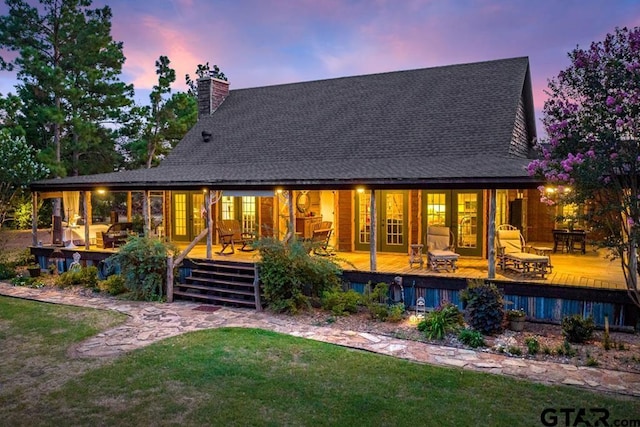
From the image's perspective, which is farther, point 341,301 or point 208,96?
point 208,96

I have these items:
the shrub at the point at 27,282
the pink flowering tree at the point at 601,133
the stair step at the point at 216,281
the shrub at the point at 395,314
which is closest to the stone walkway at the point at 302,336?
the stair step at the point at 216,281

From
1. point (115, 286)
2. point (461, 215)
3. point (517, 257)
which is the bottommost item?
point (115, 286)

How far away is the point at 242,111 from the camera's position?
62.0ft

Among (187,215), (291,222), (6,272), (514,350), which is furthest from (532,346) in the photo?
(6,272)

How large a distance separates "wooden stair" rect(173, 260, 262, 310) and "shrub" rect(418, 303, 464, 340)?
379 centimetres

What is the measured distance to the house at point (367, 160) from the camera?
37.5 feet

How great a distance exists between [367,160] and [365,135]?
1.65m

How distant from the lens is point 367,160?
44.2ft

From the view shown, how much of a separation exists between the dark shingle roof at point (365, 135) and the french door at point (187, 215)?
43.0 inches

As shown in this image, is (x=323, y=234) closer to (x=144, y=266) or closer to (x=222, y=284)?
(x=222, y=284)

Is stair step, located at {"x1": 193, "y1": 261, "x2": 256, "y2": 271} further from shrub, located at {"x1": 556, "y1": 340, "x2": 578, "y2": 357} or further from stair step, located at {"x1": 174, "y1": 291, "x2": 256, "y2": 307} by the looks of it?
shrub, located at {"x1": 556, "y1": 340, "x2": 578, "y2": 357}

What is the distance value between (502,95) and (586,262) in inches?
222

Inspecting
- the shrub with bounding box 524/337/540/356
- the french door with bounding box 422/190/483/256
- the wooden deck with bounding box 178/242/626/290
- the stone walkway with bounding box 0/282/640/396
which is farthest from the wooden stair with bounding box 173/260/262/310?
the shrub with bounding box 524/337/540/356

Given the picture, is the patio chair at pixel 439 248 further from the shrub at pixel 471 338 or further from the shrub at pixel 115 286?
the shrub at pixel 115 286
